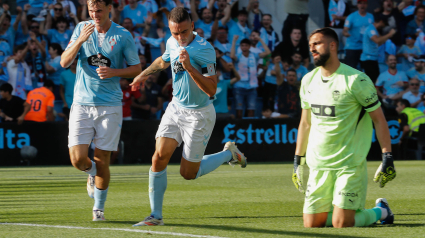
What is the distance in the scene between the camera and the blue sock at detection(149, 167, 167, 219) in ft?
19.1

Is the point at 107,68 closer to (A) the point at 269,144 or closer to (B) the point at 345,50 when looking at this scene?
(A) the point at 269,144

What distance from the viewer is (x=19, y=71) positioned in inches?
623

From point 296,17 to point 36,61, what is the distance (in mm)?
7753

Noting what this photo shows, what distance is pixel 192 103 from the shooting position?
6199mm

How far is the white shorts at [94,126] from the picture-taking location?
640cm

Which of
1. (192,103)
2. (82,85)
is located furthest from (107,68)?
(192,103)

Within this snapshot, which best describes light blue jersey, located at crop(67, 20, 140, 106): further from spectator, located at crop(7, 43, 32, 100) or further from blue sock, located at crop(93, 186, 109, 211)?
spectator, located at crop(7, 43, 32, 100)

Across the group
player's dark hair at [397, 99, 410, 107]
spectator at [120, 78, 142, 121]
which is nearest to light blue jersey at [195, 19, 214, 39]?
spectator at [120, 78, 142, 121]

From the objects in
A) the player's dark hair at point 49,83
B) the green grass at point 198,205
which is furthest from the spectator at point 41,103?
the green grass at point 198,205

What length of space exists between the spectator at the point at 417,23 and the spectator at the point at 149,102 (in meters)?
8.57

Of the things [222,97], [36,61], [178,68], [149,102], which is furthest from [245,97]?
[178,68]

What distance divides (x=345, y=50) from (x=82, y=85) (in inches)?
500

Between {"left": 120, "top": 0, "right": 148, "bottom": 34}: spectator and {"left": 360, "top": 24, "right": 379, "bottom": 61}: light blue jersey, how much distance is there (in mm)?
6401

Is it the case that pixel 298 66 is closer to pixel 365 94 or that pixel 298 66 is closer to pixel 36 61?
pixel 36 61
